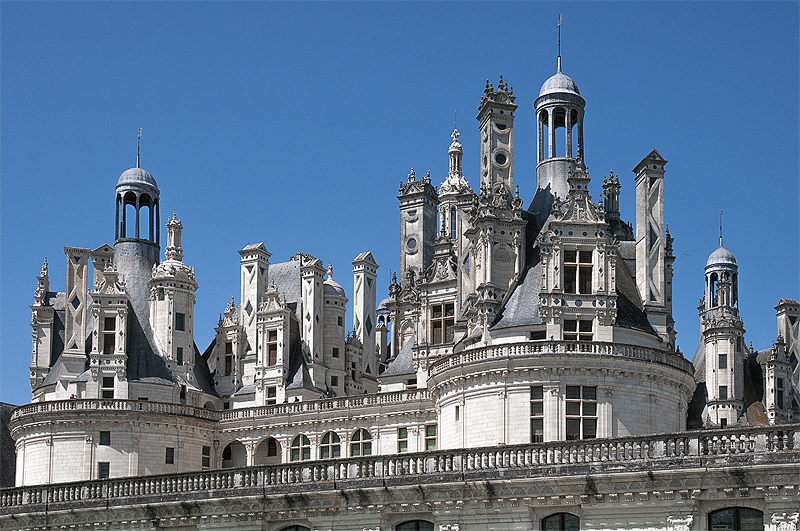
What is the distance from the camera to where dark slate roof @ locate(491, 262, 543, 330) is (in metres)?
51.6

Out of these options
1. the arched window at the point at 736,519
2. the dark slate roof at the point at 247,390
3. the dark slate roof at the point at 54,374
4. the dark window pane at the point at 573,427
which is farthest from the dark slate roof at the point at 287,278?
the arched window at the point at 736,519

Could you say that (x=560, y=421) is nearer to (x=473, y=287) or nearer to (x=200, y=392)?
(x=473, y=287)

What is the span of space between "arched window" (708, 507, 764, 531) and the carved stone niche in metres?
0.47

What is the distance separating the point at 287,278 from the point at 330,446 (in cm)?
1434

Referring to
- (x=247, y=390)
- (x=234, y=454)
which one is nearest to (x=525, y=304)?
(x=234, y=454)

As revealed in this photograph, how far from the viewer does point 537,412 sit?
162 ft

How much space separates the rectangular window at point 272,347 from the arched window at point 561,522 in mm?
39394

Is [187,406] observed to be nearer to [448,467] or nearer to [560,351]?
[560,351]

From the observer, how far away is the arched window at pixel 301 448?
63656mm

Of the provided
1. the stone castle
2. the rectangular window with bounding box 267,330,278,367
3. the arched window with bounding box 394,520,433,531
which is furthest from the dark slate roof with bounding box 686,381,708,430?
the arched window with bounding box 394,520,433,531

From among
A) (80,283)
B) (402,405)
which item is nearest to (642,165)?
(402,405)

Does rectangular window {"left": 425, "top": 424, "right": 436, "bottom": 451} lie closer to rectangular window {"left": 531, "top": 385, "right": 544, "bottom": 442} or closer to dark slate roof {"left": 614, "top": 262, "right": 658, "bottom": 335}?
rectangular window {"left": 531, "top": 385, "right": 544, "bottom": 442}

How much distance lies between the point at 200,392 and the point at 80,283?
11.0m

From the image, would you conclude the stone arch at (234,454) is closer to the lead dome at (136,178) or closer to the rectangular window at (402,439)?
the rectangular window at (402,439)
